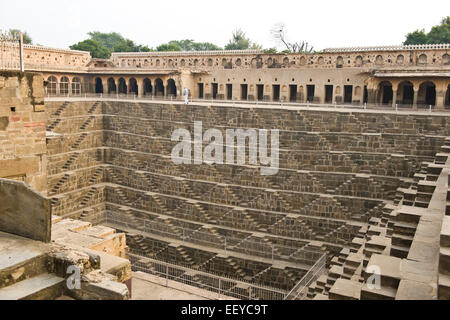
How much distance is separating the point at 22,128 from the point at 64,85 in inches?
879

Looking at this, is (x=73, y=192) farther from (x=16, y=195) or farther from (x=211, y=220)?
(x=16, y=195)

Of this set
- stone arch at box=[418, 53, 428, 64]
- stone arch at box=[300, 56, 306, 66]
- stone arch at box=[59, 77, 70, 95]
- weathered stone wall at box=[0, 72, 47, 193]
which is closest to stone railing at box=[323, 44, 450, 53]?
stone arch at box=[418, 53, 428, 64]

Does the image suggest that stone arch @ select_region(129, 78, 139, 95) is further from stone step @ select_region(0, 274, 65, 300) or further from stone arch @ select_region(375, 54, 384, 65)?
stone step @ select_region(0, 274, 65, 300)

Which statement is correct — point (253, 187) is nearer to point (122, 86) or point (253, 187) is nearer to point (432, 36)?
point (122, 86)

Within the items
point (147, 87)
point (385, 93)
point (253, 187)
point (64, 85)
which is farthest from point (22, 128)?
point (147, 87)

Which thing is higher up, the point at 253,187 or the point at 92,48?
the point at 92,48

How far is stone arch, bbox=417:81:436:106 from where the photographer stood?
71.8ft

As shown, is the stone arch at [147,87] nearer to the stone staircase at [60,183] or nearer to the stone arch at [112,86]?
the stone arch at [112,86]

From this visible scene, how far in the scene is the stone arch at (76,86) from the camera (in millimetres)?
30700

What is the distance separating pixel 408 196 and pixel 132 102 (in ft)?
48.0

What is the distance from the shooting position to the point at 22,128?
9.18m
